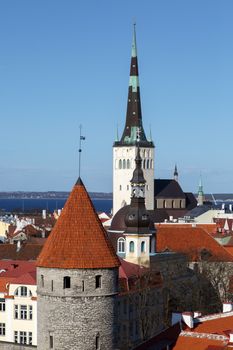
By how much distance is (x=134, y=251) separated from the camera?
2029 inches

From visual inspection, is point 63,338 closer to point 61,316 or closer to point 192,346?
point 61,316

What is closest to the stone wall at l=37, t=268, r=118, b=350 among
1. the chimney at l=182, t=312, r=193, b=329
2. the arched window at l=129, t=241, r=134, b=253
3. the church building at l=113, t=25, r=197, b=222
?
the chimney at l=182, t=312, r=193, b=329

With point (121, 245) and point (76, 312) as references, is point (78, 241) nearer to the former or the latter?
point (76, 312)

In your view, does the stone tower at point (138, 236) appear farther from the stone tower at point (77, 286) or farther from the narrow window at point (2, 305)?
the stone tower at point (77, 286)

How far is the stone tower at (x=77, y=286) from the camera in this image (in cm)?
2173

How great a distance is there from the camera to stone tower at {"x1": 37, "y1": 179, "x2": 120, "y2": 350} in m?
21.7

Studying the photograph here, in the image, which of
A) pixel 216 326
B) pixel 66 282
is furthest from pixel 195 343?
pixel 66 282

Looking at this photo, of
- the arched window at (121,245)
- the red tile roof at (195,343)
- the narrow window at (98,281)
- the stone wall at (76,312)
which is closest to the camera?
the stone wall at (76,312)

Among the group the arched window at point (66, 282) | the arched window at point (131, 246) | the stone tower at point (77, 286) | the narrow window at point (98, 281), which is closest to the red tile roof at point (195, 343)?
the stone tower at point (77, 286)

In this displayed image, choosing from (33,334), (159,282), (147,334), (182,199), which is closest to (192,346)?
(147,334)

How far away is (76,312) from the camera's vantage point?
2173cm

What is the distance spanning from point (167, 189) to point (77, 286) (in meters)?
73.9

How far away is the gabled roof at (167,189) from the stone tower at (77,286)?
2843 inches

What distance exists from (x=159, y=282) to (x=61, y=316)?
26.0m
